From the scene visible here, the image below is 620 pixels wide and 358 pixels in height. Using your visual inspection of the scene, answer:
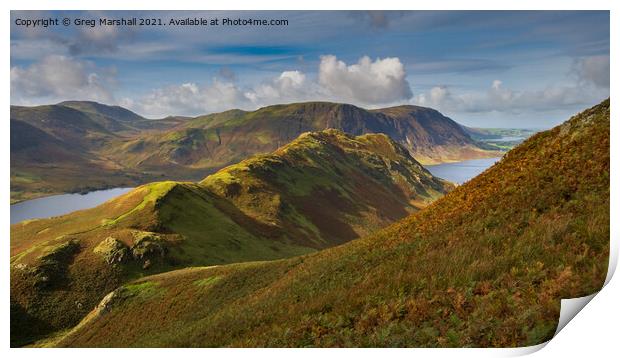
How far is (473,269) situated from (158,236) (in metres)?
61.9

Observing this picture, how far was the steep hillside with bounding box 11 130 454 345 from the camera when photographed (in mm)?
53812

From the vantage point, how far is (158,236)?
225ft

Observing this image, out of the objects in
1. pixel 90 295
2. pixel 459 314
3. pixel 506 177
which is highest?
pixel 506 177

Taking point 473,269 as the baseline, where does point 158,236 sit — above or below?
below

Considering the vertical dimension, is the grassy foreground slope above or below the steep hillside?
above

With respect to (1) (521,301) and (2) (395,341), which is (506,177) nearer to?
(1) (521,301)

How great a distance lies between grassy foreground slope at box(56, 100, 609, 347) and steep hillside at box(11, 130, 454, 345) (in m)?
39.9

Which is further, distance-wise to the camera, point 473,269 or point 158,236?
point 158,236

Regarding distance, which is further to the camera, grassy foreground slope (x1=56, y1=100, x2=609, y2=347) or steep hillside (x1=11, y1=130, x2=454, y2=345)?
steep hillside (x1=11, y1=130, x2=454, y2=345)

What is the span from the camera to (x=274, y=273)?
28625mm

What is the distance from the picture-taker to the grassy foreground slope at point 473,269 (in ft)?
43.1

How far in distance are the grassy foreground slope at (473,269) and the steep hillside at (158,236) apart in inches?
1569

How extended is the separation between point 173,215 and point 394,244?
67759mm
